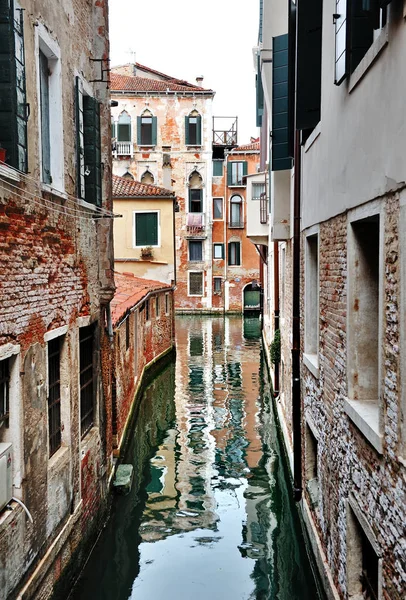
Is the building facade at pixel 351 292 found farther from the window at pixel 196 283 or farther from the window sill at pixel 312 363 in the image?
the window at pixel 196 283

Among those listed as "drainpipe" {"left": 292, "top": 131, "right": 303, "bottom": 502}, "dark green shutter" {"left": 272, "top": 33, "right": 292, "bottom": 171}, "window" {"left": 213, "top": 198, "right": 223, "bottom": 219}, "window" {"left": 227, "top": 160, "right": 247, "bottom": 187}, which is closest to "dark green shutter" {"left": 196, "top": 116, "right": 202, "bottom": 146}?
"window" {"left": 227, "top": 160, "right": 247, "bottom": 187}

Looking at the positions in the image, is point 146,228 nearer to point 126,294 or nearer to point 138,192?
point 138,192

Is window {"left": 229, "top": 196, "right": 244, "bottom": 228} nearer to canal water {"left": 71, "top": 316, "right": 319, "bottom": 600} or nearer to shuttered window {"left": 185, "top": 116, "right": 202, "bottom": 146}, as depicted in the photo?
shuttered window {"left": 185, "top": 116, "right": 202, "bottom": 146}

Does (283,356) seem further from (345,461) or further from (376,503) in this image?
(376,503)

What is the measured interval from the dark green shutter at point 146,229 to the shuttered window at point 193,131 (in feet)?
43.1

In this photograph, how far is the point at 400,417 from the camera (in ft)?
10.8

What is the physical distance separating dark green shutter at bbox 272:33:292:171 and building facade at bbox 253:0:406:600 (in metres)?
1.30

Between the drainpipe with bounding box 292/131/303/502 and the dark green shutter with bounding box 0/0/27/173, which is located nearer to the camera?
the dark green shutter with bounding box 0/0/27/173

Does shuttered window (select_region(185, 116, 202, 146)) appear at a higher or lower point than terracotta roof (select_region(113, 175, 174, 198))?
higher

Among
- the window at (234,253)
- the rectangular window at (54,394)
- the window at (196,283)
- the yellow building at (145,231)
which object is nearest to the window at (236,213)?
the window at (234,253)

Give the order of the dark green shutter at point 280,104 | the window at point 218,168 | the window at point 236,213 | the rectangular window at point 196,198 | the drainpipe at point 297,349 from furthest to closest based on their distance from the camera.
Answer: the window at point 236,213, the window at point 218,168, the rectangular window at point 196,198, the dark green shutter at point 280,104, the drainpipe at point 297,349

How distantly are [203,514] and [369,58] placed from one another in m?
6.18

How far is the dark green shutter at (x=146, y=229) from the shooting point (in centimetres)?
2141

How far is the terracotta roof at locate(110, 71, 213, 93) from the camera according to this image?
32.8 m
